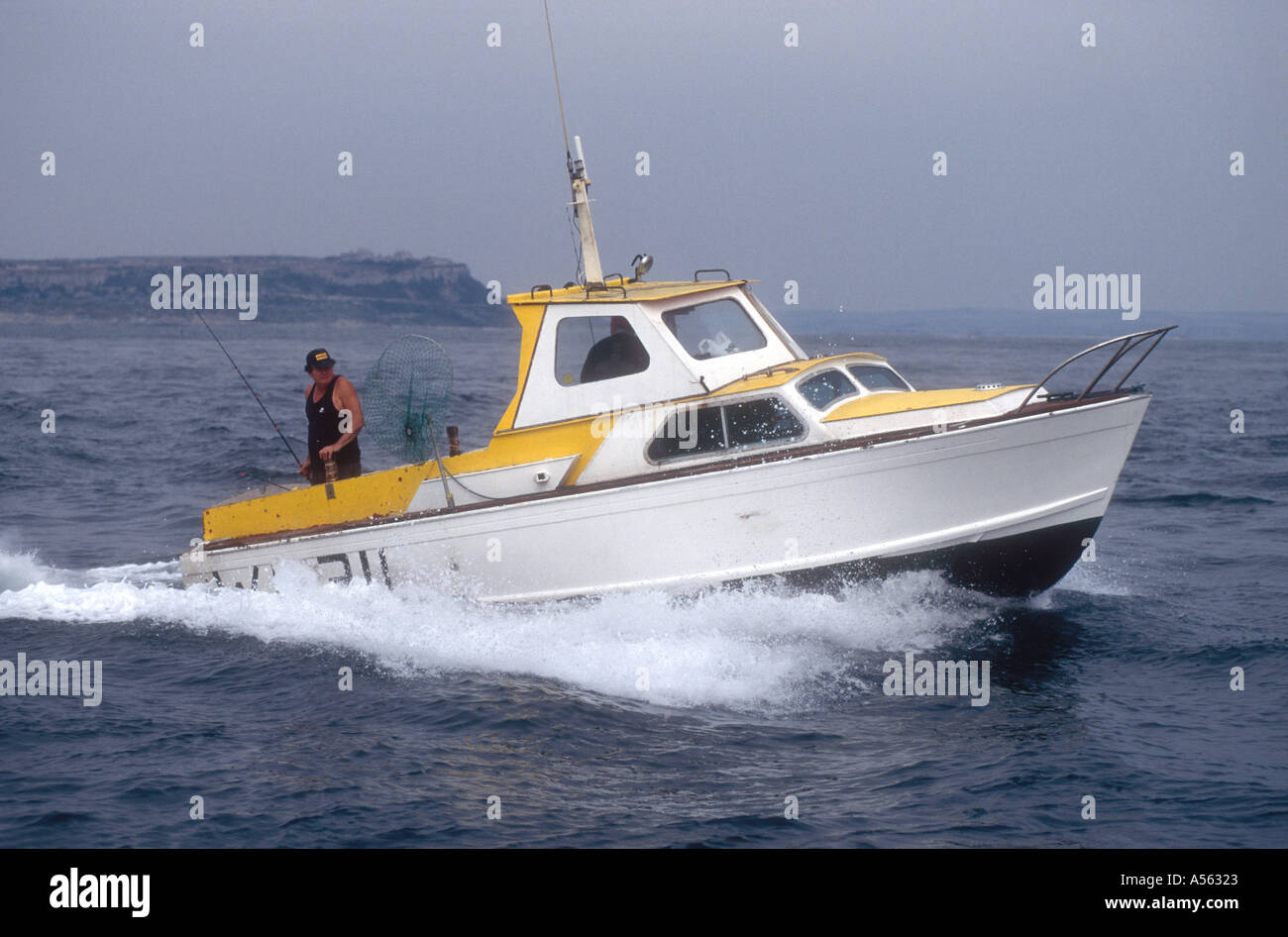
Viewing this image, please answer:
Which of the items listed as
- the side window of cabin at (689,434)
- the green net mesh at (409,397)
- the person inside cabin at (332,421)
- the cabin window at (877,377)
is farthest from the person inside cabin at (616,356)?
the person inside cabin at (332,421)

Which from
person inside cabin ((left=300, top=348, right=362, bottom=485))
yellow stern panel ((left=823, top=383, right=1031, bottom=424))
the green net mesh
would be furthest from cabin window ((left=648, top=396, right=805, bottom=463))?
person inside cabin ((left=300, top=348, right=362, bottom=485))

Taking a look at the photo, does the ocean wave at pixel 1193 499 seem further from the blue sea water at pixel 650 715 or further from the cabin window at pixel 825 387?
the cabin window at pixel 825 387

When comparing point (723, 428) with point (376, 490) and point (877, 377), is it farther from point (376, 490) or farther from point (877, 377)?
point (376, 490)

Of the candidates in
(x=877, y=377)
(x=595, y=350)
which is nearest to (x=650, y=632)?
(x=595, y=350)

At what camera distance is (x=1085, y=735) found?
810 cm

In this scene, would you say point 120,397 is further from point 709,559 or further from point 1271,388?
point 1271,388

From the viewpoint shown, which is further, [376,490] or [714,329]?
[376,490]

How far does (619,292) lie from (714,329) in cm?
94

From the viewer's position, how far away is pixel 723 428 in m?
9.87

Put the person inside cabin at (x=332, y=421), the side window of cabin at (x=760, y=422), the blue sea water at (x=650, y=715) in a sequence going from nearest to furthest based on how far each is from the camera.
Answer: the blue sea water at (x=650, y=715) < the side window of cabin at (x=760, y=422) < the person inside cabin at (x=332, y=421)

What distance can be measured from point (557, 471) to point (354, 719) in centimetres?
282

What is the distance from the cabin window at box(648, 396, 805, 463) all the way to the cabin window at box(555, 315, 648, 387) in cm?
70

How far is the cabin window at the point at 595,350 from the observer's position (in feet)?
33.9

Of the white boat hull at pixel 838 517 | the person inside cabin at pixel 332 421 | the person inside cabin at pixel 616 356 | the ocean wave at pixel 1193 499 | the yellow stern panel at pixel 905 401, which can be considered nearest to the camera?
the white boat hull at pixel 838 517
